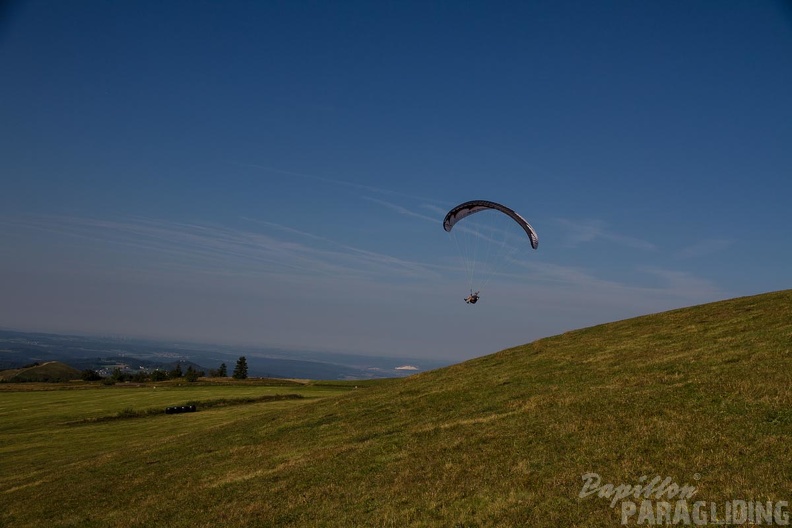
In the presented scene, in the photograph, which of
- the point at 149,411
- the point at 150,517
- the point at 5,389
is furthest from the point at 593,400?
the point at 5,389

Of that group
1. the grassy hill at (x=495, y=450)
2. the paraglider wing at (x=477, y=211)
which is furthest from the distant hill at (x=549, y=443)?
the paraglider wing at (x=477, y=211)

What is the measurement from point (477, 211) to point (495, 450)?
3239 centimetres

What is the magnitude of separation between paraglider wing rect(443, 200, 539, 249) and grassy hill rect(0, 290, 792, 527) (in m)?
11.1

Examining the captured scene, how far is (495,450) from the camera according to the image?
56.8ft

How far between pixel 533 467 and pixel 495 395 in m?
12.0

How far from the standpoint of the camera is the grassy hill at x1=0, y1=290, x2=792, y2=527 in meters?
13.2

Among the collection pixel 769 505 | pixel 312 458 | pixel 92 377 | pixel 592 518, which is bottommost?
pixel 92 377

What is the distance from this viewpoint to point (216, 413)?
169ft

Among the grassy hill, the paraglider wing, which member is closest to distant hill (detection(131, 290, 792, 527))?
the grassy hill

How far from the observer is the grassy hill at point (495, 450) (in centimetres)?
1319

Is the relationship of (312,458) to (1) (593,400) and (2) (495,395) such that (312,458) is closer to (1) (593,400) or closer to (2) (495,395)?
(2) (495,395)

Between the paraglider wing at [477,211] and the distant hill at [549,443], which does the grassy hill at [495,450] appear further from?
the paraglider wing at [477,211]

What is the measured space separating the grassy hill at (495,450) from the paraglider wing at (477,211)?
1108 cm

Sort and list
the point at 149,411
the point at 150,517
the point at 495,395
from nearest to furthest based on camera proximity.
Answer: the point at 150,517 < the point at 495,395 < the point at 149,411
